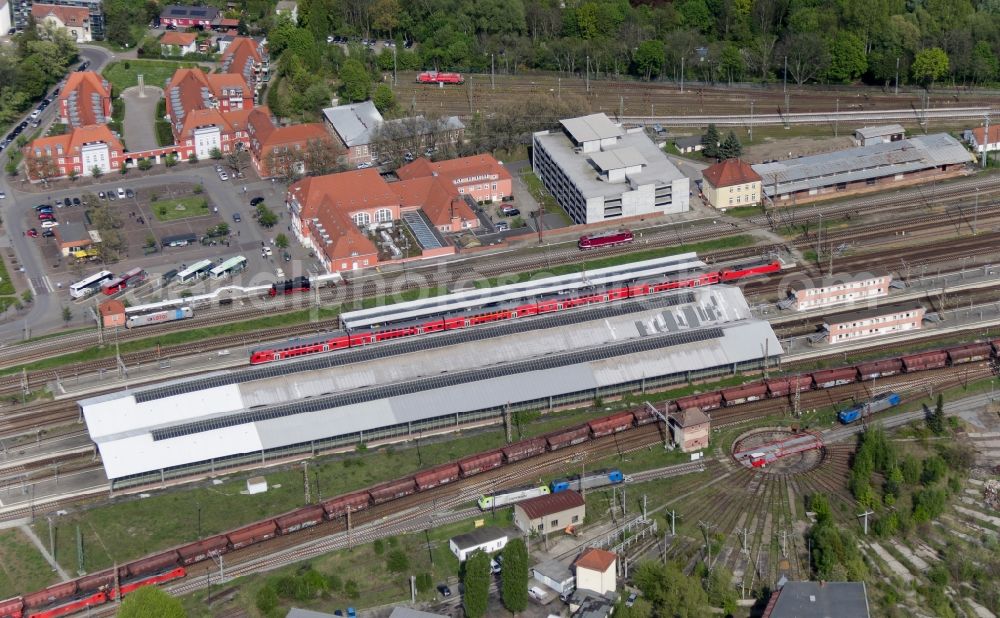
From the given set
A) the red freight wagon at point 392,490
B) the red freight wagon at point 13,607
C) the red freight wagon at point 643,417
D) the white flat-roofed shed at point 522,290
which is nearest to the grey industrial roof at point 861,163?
the white flat-roofed shed at point 522,290

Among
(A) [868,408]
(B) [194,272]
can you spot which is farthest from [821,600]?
(B) [194,272]

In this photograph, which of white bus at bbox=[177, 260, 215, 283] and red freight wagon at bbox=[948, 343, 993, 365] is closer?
red freight wagon at bbox=[948, 343, 993, 365]

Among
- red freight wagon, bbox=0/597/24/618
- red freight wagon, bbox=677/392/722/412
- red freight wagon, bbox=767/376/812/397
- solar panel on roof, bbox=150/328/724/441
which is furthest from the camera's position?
red freight wagon, bbox=767/376/812/397

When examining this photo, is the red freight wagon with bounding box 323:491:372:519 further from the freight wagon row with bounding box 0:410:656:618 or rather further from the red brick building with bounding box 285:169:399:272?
the red brick building with bounding box 285:169:399:272

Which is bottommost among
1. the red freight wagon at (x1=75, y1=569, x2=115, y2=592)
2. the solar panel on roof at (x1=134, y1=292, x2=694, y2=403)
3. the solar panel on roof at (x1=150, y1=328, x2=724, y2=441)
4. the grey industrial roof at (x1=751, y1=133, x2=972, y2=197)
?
the red freight wagon at (x1=75, y1=569, x2=115, y2=592)

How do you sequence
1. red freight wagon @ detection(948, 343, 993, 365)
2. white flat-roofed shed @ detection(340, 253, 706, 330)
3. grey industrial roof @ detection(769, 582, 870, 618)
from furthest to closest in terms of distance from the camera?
1. white flat-roofed shed @ detection(340, 253, 706, 330)
2. red freight wagon @ detection(948, 343, 993, 365)
3. grey industrial roof @ detection(769, 582, 870, 618)

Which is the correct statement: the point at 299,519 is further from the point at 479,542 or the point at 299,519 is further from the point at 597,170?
the point at 597,170

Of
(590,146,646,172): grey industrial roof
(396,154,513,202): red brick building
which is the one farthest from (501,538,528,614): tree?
(396,154,513,202): red brick building
